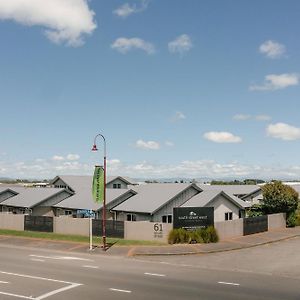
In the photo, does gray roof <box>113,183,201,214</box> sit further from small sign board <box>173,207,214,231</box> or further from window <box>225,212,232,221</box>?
small sign board <box>173,207,214,231</box>

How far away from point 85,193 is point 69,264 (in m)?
26.0

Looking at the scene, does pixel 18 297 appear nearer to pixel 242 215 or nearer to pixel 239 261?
pixel 239 261

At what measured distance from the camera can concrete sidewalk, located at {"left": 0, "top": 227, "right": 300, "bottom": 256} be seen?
3022 cm

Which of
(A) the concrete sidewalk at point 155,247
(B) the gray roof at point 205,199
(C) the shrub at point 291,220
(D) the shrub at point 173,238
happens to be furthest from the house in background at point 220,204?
(D) the shrub at point 173,238

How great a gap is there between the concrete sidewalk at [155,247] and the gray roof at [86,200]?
30.5 ft

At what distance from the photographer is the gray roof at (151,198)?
41000mm

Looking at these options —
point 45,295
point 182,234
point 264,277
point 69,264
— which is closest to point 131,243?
point 182,234

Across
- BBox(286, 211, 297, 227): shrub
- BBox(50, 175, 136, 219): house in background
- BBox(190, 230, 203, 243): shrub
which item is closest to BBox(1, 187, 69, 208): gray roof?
BBox(50, 175, 136, 219): house in background

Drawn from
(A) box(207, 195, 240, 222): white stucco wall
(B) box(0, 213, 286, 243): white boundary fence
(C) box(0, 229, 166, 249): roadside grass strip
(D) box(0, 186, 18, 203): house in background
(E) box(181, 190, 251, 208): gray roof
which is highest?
(D) box(0, 186, 18, 203): house in background

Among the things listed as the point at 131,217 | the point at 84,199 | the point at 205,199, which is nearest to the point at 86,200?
the point at 84,199

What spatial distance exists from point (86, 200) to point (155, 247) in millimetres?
17562

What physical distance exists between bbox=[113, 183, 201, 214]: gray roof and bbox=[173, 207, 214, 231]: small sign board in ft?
16.8

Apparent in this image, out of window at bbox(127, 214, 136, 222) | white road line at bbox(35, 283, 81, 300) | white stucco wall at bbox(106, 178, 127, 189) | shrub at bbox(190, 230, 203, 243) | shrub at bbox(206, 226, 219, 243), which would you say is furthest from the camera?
white stucco wall at bbox(106, 178, 127, 189)

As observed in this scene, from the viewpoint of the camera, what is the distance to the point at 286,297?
17.9 m
